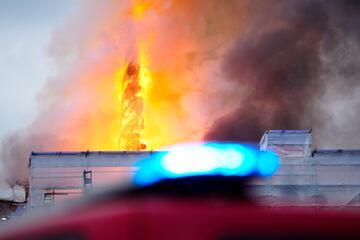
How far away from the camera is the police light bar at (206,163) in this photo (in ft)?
7.45

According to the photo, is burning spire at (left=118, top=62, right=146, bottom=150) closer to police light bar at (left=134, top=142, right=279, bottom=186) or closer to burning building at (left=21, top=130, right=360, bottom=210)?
burning building at (left=21, top=130, right=360, bottom=210)

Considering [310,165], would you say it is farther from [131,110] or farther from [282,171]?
[131,110]

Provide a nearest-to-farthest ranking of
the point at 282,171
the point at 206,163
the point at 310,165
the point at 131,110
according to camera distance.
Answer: the point at 206,163, the point at 282,171, the point at 310,165, the point at 131,110

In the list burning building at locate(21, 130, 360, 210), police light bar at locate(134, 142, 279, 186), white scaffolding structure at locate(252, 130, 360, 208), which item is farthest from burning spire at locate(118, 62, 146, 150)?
police light bar at locate(134, 142, 279, 186)

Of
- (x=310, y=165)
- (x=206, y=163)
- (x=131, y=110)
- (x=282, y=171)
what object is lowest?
(x=206, y=163)

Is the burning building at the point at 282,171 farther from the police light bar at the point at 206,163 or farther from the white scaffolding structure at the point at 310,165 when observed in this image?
the police light bar at the point at 206,163

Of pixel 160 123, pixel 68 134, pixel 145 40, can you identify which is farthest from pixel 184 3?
pixel 68 134

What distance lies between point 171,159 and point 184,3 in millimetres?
37237

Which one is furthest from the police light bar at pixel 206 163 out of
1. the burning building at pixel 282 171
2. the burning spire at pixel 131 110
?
Result: the burning spire at pixel 131 110

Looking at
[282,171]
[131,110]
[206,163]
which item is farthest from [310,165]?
[206,163]

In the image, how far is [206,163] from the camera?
2.29 meters

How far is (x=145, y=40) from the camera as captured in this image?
3609cm

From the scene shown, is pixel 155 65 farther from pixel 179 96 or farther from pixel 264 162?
pixel 264 162

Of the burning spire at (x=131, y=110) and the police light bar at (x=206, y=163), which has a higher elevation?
the burning spire at (x=131, y=110)
